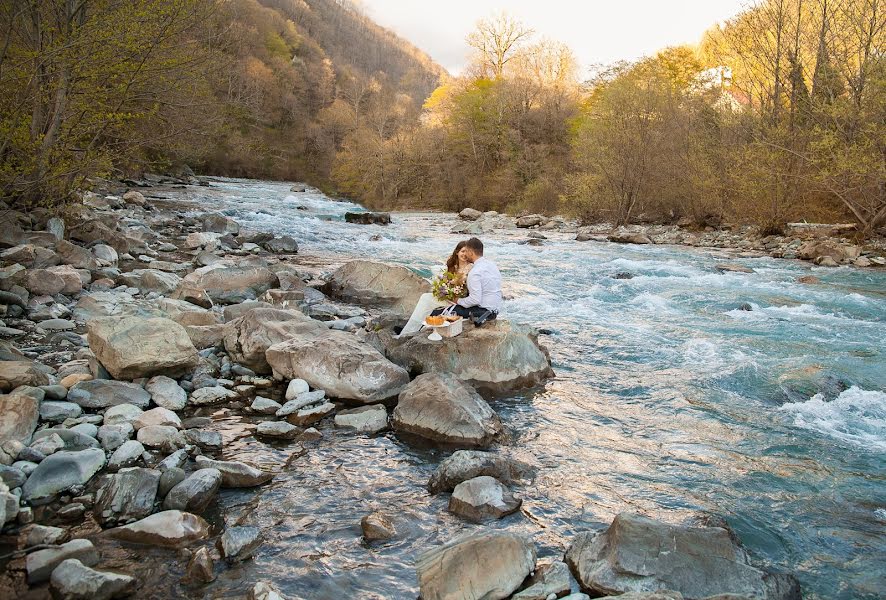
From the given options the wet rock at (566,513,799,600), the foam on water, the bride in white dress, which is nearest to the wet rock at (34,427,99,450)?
the wet rock at (566,513,799,600)

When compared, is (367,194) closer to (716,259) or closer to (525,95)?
(525,95)

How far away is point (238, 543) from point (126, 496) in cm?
105

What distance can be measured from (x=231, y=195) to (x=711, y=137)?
27356mm

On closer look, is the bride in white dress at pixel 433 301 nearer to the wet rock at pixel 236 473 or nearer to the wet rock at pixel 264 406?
the wet rock at pixel 264 406

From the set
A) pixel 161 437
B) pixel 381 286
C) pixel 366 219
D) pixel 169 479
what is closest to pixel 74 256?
pixel 381 286

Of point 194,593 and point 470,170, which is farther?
point 470,170

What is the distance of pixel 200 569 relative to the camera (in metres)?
3.60

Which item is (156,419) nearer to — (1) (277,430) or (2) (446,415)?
(1) (277,430)

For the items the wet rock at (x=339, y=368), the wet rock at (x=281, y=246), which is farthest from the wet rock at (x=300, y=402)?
the wet rock at (x=281, y=246)

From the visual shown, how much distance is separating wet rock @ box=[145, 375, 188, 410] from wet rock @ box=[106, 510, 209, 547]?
217 centimetres

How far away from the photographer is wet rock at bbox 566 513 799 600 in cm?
355

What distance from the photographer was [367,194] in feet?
163

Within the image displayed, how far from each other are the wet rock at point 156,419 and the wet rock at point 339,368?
1.67 m

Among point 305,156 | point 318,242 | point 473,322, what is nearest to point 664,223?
point 318,242
